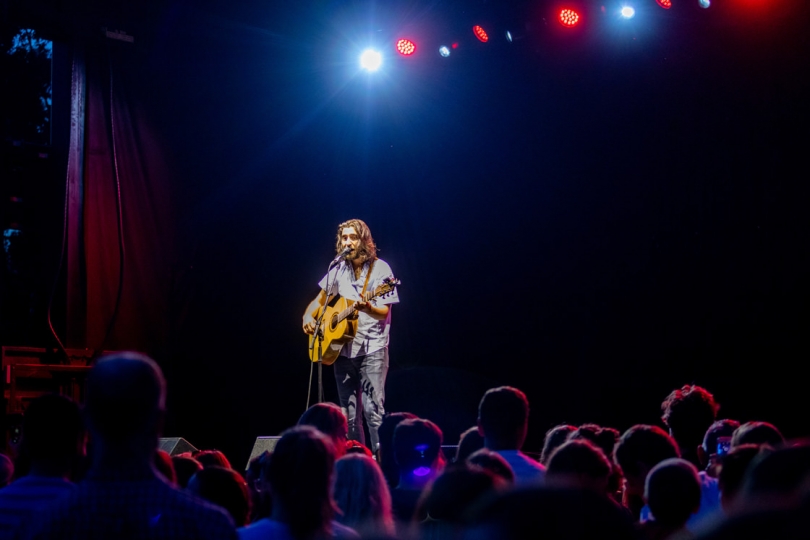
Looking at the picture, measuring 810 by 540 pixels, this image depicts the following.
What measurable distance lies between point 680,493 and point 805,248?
573cm

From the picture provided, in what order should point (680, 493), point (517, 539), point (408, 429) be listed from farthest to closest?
point (408, 429)
point (680, 493)
point (517, 539)

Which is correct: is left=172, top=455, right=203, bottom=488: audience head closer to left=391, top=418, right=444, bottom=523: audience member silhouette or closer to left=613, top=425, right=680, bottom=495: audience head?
left=391, top=418, right=444, bottom=523: audience member silhouette

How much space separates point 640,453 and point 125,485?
2.31m

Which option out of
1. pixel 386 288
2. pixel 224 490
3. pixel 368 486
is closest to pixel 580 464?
pixel 368 486

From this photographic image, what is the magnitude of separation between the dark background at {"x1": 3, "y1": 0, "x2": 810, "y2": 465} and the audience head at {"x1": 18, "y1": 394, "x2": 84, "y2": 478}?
17.3ft

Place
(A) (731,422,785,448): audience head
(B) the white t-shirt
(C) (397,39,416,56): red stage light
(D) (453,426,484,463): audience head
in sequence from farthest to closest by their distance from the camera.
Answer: (C) (397,39,416,56): red stage light
(B) the white t-shirt
(D) (453,426,484,463): audience head
(A) (731,422,785,448): audience head

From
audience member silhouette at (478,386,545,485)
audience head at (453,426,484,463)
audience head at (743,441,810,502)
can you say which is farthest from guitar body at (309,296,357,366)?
audience head at (743,441,810,502)

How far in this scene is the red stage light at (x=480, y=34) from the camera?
823 cm

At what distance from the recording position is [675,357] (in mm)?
8172

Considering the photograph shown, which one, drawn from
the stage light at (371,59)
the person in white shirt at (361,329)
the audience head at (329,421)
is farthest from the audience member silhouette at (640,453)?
the stage light at (371,59)

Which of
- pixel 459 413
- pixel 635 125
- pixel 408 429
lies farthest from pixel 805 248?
pixel 408 429

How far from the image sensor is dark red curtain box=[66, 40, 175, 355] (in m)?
7.70

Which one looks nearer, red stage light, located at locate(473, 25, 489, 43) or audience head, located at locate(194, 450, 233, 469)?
audience head, located at locate(194, 450, 233, 469)

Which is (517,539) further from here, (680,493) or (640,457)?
(640,457)
